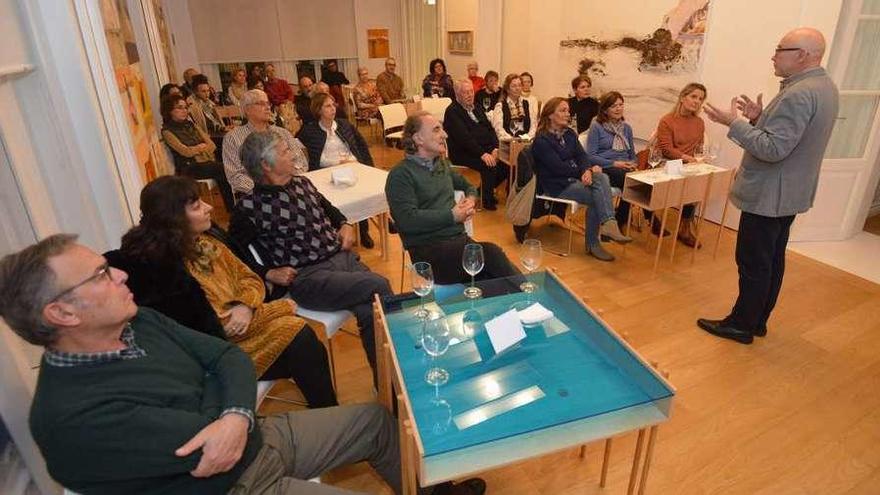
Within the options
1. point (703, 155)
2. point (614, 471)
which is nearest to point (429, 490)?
point (614, 471)

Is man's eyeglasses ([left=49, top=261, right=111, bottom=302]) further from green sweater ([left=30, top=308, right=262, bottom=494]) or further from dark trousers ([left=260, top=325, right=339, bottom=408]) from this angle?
dark trousers ([left=260, top=325, right=339, bottom=408])

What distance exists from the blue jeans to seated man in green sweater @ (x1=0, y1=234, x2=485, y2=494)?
2969 mm

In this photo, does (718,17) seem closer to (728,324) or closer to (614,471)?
(728,324)

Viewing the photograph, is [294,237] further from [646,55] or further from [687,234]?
[646,55]

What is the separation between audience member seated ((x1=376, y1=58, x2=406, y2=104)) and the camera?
27.3ft

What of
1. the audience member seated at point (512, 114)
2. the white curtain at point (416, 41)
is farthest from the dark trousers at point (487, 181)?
the white curtain at point (416, 41)

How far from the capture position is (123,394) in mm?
1153

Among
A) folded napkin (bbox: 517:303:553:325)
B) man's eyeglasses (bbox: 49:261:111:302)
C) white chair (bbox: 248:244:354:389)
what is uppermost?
man's eyeglasses (bbox: 49:261:111:302)

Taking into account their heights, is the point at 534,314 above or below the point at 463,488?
above

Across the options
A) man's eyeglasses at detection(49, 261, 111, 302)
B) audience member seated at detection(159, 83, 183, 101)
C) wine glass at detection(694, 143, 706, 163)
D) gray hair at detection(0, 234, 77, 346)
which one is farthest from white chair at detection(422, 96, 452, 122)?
gray hair at detection(0, 234, 77, 346)

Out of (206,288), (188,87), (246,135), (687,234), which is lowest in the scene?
(687,234)

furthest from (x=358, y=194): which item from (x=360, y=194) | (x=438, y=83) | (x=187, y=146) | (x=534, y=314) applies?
(x=438, y=83)

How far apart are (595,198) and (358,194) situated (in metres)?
1.86

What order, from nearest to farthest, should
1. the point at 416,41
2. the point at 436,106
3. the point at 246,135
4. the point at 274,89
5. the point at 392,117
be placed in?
the point at 246,135
the point at 392,117
the point at 436,106
the point at 274,89
the point at 416,41
